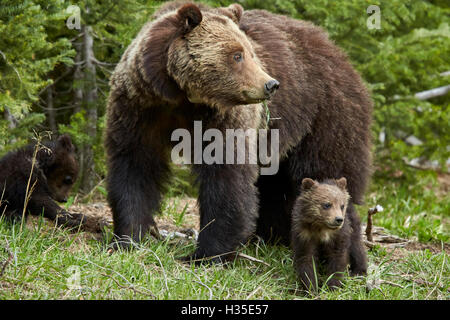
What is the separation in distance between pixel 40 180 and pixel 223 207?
2.06 meters

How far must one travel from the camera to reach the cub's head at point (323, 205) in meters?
5.12

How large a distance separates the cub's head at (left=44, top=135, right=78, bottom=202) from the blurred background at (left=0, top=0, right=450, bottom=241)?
403 mm

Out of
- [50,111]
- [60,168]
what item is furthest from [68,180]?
[50,111]

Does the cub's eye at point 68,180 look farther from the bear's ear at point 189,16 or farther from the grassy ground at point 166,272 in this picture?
the bear's ear at point 189,16

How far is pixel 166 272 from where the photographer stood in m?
5.14

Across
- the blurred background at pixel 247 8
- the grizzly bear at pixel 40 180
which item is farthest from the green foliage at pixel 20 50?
the grizzly bear at pixel 40 180

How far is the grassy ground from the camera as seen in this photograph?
4.52 meters

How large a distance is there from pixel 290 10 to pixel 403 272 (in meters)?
4.43

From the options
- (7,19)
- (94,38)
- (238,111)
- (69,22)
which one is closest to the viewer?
(238,111)

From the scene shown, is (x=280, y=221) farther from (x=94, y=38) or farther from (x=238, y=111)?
(x=94, y=38)

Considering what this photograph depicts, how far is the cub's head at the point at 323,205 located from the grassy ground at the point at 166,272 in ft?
1.85

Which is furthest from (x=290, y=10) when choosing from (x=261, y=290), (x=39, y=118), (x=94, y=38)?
(x=261, y=290)

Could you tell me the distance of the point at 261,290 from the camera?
5.06 metres
